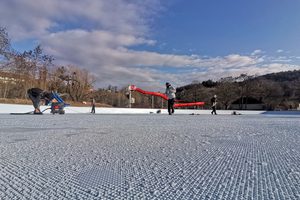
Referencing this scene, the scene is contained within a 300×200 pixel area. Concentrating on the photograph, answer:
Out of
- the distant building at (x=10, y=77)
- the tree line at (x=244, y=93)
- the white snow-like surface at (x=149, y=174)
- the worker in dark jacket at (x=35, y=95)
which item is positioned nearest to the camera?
the white snow-like surface at (x=149, y=174)

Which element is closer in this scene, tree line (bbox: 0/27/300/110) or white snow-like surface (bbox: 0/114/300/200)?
white snow-like surface (bbox: 0/114/300/200)

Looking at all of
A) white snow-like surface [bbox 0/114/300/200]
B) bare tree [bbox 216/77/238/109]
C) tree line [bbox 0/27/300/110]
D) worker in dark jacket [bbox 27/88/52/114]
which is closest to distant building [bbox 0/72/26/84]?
tree line [bbox 0/27/300/110]

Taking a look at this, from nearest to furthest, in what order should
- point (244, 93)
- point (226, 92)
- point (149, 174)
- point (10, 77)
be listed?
1. point (149, 174)
2. point (10, 77)
3. point (226, 92)
4. point (244, 93)

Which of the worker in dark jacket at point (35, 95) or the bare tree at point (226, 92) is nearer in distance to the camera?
the worker in dark jacket at point (35, 95)

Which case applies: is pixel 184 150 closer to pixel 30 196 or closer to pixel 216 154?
pixel 216 154

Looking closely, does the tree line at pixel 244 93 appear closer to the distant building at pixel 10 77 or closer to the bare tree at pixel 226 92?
the bare tree at pixel 226 92

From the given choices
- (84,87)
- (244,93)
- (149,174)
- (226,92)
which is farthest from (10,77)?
(244,93)

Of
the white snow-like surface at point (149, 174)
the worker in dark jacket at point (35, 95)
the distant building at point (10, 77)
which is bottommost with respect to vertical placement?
the white snow-like surface at point (149, 174)

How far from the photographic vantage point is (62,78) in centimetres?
2253

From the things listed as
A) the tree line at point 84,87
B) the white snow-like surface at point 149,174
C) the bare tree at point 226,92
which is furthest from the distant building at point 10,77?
the bare tree at point 226,92

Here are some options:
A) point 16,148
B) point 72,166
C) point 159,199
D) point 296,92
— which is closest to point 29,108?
point 16,148

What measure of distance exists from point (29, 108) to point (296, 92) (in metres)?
53.1

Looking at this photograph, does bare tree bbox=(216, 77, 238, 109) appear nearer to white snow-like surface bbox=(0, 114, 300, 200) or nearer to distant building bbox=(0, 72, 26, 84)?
distant building bbox=(0, 72, 26, 84)

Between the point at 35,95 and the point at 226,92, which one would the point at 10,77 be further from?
the point at 226,92
